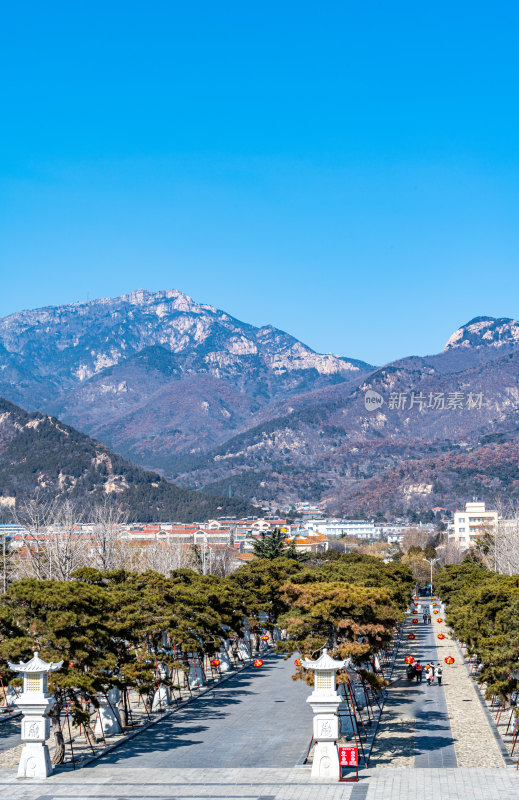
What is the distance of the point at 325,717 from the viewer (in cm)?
3684

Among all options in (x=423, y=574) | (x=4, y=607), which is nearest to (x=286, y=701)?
(x=4, y=607)

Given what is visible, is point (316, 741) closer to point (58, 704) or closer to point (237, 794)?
point (237, 794)

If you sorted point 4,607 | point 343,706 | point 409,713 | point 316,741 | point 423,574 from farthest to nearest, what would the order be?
point 423,574 < point 409,713 < point 343,706 < point 4,607 < point 316,741

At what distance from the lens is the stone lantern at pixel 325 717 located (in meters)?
36.3

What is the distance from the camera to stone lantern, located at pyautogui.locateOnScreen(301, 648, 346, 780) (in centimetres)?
3634

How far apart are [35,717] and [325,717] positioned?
1073cm

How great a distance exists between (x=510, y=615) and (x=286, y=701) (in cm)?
1606

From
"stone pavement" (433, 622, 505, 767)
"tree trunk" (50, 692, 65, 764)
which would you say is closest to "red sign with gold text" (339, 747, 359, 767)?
"stone pavement" (433, 622, 505, 767)

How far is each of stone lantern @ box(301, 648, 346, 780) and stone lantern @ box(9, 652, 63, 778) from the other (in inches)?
382

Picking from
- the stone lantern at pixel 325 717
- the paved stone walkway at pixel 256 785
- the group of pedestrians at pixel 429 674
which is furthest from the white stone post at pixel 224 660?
the stone lantern at pixel 325 717

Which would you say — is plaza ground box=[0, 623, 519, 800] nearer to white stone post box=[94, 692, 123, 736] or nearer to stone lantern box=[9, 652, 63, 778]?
stone lantern box=[9, 652, 63, 778]

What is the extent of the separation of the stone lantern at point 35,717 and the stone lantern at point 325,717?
971 cm

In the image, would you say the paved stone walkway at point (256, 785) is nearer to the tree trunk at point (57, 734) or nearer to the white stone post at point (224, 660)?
the tree trunk at point (57, 734)

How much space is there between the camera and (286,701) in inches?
2149
